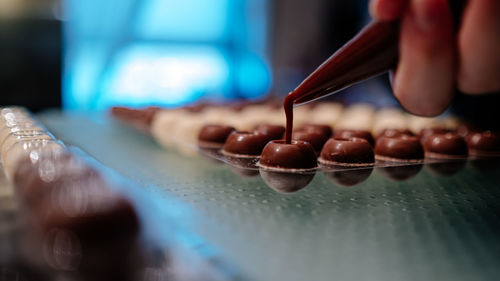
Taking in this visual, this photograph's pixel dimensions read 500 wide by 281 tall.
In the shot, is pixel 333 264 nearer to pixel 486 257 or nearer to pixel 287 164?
pixel 486 257

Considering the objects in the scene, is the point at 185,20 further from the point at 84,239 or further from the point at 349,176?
the point at 84,239

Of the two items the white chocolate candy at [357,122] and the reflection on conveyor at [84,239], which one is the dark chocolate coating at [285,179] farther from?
the white chocolate candy at [357,122]

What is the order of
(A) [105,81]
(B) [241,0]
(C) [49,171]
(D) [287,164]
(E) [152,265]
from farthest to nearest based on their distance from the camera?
(B) [241,0]
(A) [105,81]
(D) [287,164]
(C) [49,171]
(E) [152,265]

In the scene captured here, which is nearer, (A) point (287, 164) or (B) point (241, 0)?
(A) point (287, 164)

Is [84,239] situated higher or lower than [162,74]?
lower

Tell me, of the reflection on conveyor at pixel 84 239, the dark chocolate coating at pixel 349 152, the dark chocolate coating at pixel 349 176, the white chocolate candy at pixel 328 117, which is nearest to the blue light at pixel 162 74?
the white chocolate candy at pixel 328 117

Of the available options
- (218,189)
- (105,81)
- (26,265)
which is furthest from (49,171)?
(105,81)

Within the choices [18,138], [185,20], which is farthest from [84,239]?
[185,20]
